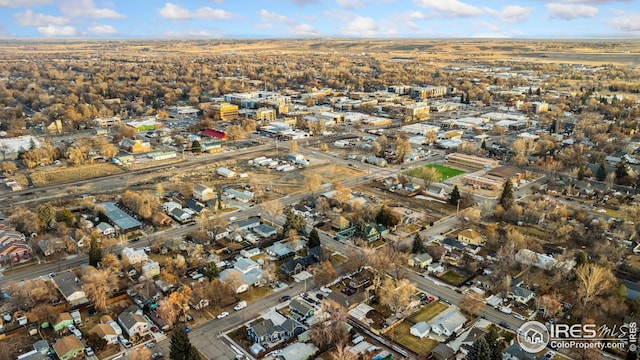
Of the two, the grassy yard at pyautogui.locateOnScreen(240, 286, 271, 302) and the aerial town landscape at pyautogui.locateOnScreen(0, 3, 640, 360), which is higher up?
the aerial town landscape at pyautogui.locateOnScreen(0, 3, 640, 360)

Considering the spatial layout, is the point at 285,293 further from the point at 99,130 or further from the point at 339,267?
the point at 99,130

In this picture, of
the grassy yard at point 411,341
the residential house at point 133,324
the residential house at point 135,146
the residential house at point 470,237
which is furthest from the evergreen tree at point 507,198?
the residential house at point 135,146

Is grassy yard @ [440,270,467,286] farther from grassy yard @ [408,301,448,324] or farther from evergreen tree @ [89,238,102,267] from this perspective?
evergreen tree @ [89,238,102,267]

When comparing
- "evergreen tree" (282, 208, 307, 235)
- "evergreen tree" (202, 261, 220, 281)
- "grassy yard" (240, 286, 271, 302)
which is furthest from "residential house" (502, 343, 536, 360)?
"evergreen tree" (282, 208, 307, 235)

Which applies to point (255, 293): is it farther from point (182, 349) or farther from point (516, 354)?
point (516, 354)

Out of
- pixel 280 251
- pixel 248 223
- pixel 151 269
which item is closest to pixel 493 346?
pixel 280 251

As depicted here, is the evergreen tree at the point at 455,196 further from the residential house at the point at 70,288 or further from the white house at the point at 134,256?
the residential house at the point at 70,288
